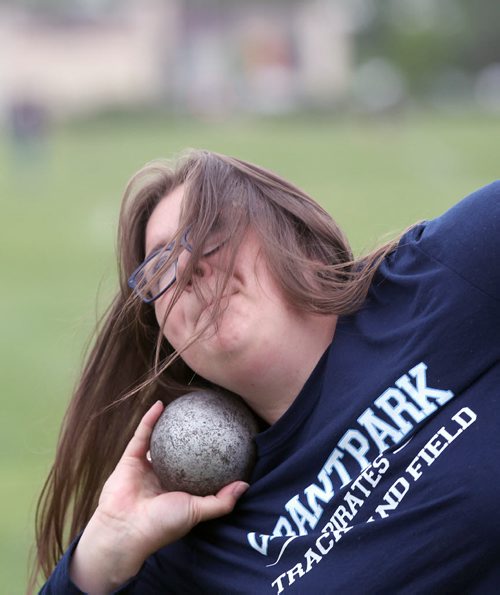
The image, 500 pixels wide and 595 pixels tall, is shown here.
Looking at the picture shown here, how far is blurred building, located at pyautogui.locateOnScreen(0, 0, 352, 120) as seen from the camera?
2884 inches

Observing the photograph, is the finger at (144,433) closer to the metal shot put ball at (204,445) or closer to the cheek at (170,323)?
the metal shot put ball at (204,445)

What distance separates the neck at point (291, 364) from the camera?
2754 millimetres

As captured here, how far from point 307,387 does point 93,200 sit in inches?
856

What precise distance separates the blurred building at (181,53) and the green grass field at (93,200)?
20978 mm

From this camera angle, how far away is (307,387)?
277 cm

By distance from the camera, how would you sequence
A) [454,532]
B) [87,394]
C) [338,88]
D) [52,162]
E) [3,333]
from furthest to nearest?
[338,88], [52,162], [3,333], [87,394], [454,532]

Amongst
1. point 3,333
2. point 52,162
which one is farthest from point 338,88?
point 3,333

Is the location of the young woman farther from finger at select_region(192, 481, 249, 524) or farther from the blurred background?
the blurred background

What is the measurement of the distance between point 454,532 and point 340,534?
0.29 metres

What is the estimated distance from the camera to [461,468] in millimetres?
2500

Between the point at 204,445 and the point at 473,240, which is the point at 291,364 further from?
the point at 473,240

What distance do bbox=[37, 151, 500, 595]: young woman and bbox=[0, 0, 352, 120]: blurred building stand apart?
214ft

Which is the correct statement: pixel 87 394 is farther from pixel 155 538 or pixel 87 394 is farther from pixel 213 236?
pixel 213 236

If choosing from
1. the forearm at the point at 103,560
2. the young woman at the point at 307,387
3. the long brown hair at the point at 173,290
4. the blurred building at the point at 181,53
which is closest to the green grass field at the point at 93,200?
the long brown hair at the point at 173,290
